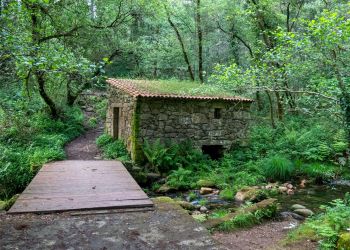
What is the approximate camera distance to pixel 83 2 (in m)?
10.9

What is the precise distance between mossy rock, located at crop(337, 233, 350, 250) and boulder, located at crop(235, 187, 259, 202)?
444 centimetres

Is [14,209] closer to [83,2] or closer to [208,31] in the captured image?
[83,2]

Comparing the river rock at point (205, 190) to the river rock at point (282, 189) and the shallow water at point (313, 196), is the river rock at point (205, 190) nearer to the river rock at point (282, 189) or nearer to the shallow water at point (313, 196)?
the shallow water at point (313, 196)

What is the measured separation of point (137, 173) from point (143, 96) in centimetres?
244

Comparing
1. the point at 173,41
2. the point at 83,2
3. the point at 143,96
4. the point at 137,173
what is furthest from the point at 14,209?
the point at 173,41

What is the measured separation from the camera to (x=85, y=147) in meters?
12.9

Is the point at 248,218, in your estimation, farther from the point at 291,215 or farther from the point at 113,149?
the point at 113,149

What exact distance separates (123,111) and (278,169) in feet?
19.6

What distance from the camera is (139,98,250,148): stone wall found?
10.7 m

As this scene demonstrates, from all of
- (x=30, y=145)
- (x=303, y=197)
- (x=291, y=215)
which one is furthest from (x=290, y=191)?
(x=30, y=145)

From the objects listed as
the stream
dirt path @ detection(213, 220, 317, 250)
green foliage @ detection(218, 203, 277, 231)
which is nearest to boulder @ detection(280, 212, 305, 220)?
green foliage @ detection(218, 203, 277, 231)

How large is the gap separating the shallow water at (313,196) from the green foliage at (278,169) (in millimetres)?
842

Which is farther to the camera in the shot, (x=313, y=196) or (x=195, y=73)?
(x=195, y=73)

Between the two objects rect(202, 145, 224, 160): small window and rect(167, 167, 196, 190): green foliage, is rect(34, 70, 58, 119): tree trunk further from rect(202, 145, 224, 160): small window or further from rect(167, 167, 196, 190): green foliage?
rect(202, 145, 224, 160): small window
